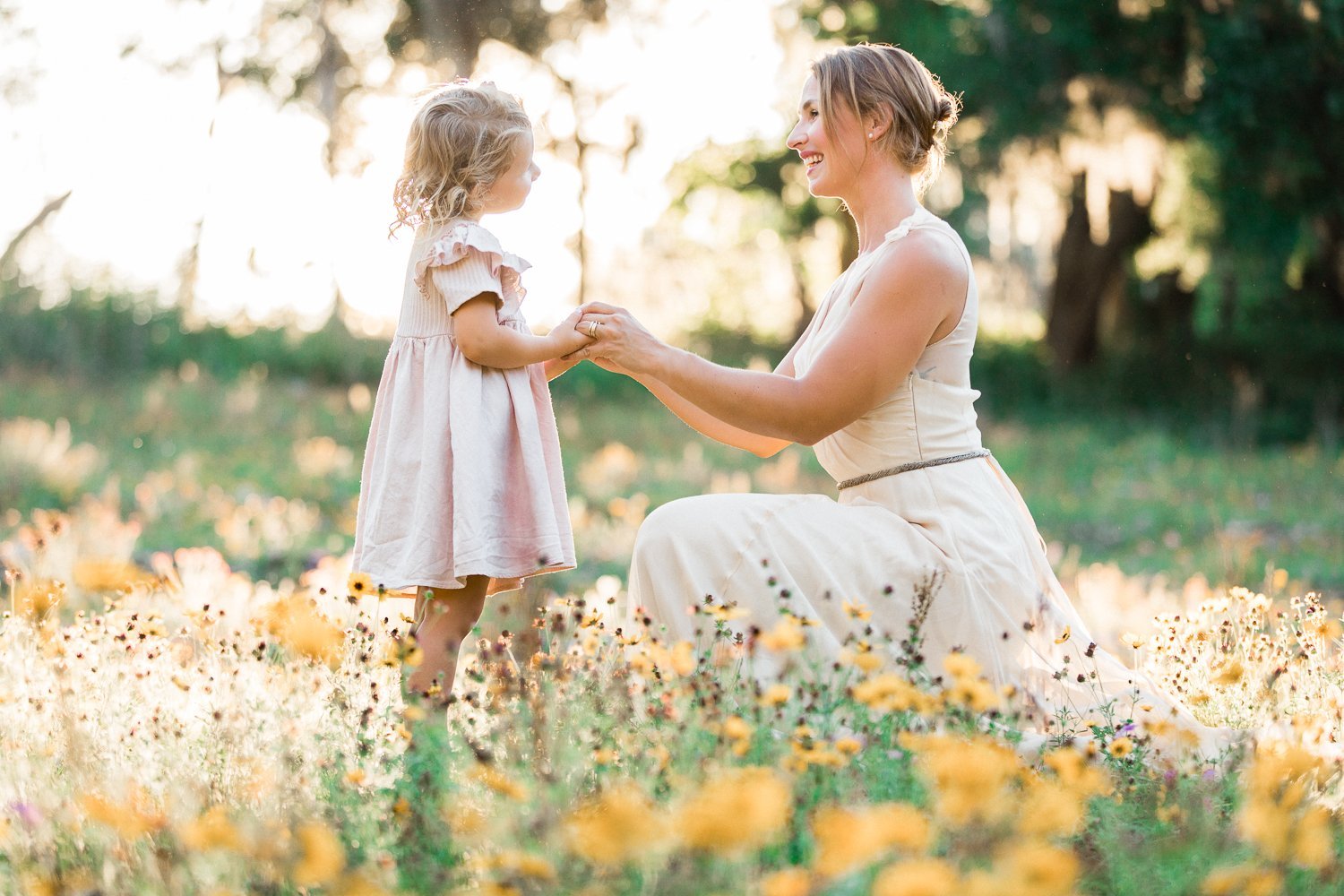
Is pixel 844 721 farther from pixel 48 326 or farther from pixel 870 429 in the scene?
pixel 48 326

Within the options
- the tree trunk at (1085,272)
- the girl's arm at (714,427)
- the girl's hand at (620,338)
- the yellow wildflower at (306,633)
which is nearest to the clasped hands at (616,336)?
the girl's hand at (620,338)

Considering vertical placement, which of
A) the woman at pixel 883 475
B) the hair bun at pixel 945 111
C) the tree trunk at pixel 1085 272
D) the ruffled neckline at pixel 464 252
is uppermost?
the tree trunk at pixel 1085 272

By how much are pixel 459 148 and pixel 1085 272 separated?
16.0 m

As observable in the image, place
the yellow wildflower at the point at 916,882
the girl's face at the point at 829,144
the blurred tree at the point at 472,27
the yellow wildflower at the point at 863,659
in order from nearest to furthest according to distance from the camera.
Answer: the yellow wildflower at the point at 916,882, the yellow wildflower at the point at 863,659, the girl's face at the point at 829,144, the blurred tree at the point at 472,27

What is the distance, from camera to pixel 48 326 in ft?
41.1

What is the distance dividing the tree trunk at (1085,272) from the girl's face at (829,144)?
1486 centimetres

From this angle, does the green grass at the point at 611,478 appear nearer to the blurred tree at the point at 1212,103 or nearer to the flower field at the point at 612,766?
the blurred tree at the point at 1212,103

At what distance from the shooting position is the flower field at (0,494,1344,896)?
164 centimetres

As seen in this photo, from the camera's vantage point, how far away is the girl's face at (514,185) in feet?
10.4

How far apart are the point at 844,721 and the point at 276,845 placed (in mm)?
1191

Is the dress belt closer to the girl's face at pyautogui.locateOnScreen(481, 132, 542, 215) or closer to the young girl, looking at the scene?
the young girl

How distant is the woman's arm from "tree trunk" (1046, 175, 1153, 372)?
15.1 m

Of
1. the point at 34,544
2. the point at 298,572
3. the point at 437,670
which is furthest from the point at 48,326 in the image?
the point at 437,670

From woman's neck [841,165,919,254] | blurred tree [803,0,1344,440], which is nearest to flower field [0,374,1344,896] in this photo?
woman's neck [841,165,919,254]
